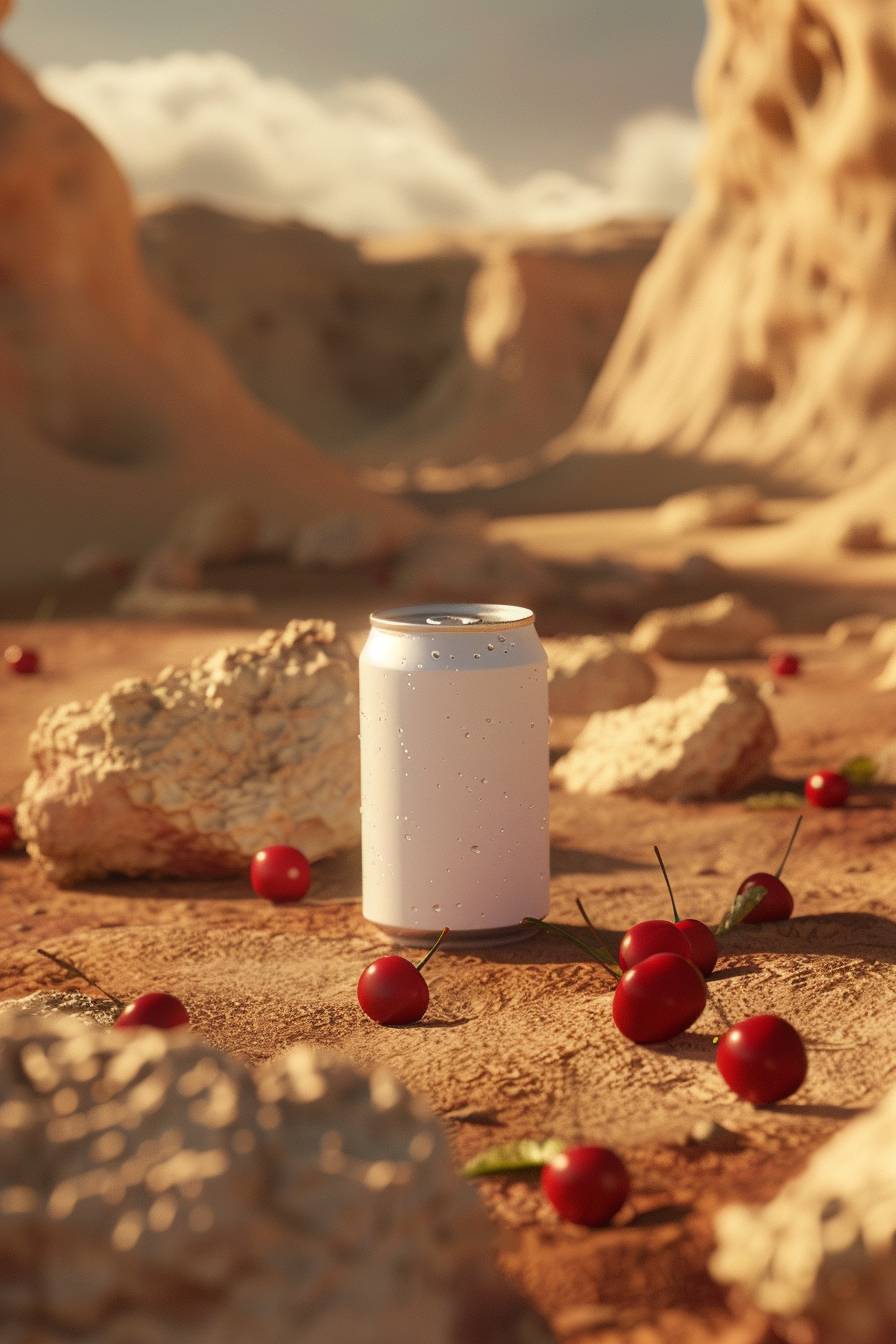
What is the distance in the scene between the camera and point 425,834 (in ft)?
11.0

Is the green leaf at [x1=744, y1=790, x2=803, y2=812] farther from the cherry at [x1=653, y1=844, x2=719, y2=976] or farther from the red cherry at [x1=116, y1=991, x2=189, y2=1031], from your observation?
the red cherry at [x1=116, y1=991, x2=189, y2=1031]

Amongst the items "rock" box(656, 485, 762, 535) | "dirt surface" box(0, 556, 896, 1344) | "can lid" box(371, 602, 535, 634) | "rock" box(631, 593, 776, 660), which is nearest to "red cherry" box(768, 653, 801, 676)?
"rock" box(631, 593, 776, 660)

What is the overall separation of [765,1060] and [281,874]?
174 cm

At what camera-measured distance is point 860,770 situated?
491 cm

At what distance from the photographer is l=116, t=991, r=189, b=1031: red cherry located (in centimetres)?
270

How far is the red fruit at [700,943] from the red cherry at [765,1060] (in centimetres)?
59

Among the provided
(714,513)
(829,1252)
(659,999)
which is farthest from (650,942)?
(714,513)

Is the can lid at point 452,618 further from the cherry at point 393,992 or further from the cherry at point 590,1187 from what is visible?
the cherry at point 590,1187

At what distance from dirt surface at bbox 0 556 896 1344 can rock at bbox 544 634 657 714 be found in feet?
3.69

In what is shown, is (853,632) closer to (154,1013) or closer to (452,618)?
(452,618)

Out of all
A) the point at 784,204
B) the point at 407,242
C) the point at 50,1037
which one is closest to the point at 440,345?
the point at 407,242

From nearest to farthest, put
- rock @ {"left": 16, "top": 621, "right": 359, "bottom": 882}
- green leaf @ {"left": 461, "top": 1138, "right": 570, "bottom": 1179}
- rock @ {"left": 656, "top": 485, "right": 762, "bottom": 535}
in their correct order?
1. green leaf @ {"left": 461, "top": 1138, "right": 570, "bottom": 1179}
2. rock @ {"left": 16, "top": 621, "right": 359, "bottom": 882}
3. rock @ {"left": 656, "top": 485, "right": 762, "bottom": 535}

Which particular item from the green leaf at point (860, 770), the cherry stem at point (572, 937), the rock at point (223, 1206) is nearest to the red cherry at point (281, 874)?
the cherry stem at point (572, 937)

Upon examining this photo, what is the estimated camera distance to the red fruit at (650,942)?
3.01 m
